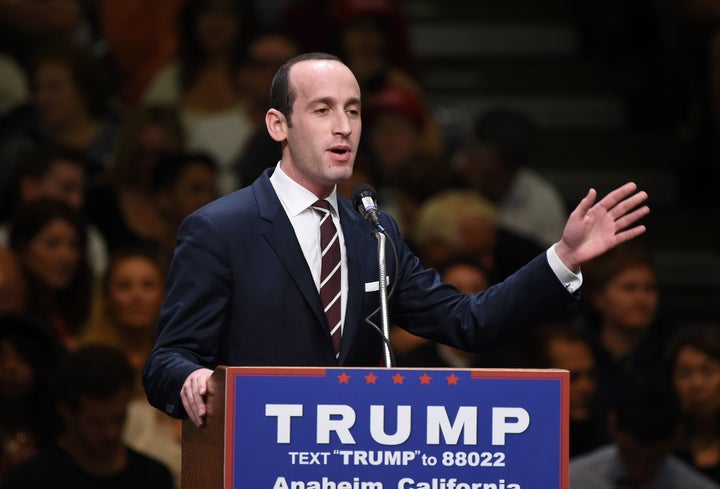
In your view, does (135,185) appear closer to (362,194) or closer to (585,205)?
(362,194)

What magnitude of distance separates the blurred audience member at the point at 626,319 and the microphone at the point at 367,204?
307 centimetres

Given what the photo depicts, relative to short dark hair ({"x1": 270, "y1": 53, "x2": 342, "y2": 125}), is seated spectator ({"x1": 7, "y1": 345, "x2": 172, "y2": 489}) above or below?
below

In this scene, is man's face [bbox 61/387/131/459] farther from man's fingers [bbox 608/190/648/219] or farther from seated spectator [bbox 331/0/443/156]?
seated spectator [bbox 331/0/443/156]

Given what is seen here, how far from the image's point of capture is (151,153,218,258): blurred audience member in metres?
6.56

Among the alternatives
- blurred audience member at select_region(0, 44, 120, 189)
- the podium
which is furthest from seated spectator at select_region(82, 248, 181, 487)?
the podium

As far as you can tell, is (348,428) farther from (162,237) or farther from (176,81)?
(176,81)

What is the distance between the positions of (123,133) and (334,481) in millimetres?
4208

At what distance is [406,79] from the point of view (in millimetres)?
7656

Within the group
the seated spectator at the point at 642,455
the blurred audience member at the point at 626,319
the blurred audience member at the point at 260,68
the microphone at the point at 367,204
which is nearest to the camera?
the microphone at the point at 367,204

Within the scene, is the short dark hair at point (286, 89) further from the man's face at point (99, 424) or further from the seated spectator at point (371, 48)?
the seated spectator at point (371, 48)

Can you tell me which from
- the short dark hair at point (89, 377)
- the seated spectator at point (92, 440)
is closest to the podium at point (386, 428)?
the seated spectator at point (92, 440)

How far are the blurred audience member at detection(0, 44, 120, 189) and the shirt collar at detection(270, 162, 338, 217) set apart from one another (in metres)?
3.71

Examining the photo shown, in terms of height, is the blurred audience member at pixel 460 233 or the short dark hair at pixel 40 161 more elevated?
the short dark hair at pixel 40 161

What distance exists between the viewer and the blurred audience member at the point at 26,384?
533 centimetres
